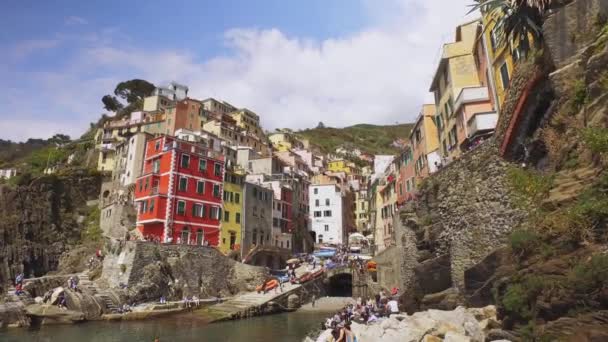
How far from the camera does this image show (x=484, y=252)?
62.6ft

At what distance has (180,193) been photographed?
52156mm

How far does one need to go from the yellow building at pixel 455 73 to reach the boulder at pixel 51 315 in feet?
121

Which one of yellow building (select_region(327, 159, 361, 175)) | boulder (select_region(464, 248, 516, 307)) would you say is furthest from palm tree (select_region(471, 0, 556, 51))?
yellow building (select_region(327, 159, 361, 175))

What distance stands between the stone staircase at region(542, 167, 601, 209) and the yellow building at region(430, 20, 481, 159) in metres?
18.0

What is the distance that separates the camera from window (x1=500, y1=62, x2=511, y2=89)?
83.4 ft

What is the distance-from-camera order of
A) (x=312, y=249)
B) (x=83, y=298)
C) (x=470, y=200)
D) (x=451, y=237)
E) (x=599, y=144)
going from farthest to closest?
(x=312, y=249)
(x=83, y=298)
(x=451, y=237)
(x=470, y=200)
(x=599, y=144)

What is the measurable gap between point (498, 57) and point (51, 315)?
42.9 meters

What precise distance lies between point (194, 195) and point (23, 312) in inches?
908

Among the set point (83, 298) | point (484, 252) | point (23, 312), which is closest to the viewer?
point (484, 252)

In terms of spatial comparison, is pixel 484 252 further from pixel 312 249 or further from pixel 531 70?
pixel 312 249

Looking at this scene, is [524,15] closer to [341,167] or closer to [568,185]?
[568,185]

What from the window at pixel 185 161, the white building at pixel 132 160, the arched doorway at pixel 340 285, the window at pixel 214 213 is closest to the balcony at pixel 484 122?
the arched doorway at pixel 340 285

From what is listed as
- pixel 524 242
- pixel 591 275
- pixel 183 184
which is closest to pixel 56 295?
pixel 183 184

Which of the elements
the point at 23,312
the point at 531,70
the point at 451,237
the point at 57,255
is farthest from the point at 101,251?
the point at 531,70
